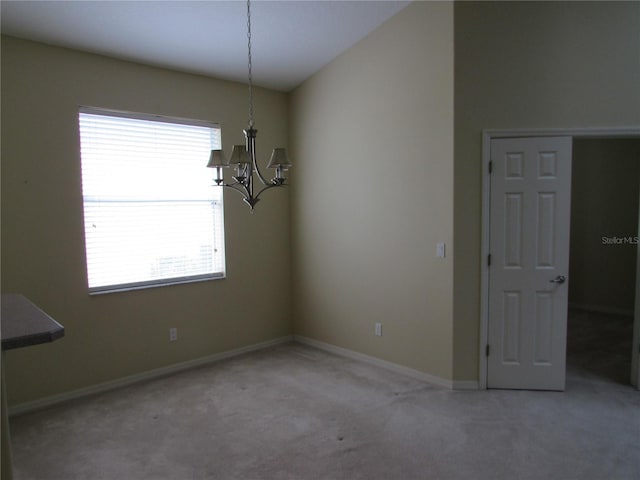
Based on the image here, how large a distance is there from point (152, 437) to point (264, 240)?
95.1 inches

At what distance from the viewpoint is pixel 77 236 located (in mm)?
3600

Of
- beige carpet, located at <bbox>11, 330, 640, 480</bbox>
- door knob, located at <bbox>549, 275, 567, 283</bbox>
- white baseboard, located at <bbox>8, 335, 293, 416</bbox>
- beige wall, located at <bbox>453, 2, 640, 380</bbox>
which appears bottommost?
beige carpet, located at <bbox>11, 330, 640, 480</bbox>

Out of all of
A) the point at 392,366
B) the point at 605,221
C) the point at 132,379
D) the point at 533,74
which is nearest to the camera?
the point at 533,74

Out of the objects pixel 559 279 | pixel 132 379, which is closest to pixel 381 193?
pixel 559 279

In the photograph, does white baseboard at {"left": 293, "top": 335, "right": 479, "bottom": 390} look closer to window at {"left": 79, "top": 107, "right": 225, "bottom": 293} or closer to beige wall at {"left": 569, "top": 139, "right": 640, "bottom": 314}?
window at {"left": 79, "top": 107, "right": 225, "bottom": 293}

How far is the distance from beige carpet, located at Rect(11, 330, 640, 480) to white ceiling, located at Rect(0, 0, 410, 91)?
291 cm

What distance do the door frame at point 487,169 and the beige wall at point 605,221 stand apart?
9.54ft

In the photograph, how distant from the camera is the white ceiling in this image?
311 centimetres

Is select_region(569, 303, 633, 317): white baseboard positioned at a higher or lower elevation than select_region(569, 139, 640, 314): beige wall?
lower

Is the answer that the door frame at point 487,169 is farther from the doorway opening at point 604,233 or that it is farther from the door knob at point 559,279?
the doorway opening at point 604,233

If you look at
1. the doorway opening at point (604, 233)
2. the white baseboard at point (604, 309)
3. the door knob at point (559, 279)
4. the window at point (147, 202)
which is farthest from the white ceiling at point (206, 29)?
the white baseboard at point (604, 309)

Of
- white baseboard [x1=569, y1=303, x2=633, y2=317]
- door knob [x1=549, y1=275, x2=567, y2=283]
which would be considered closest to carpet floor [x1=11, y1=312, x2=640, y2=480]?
door knob [x1=549, y1=275, x2=567, y2=283]

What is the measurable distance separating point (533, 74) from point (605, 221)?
148 inches

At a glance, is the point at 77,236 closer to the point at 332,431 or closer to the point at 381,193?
the point at 332,431
